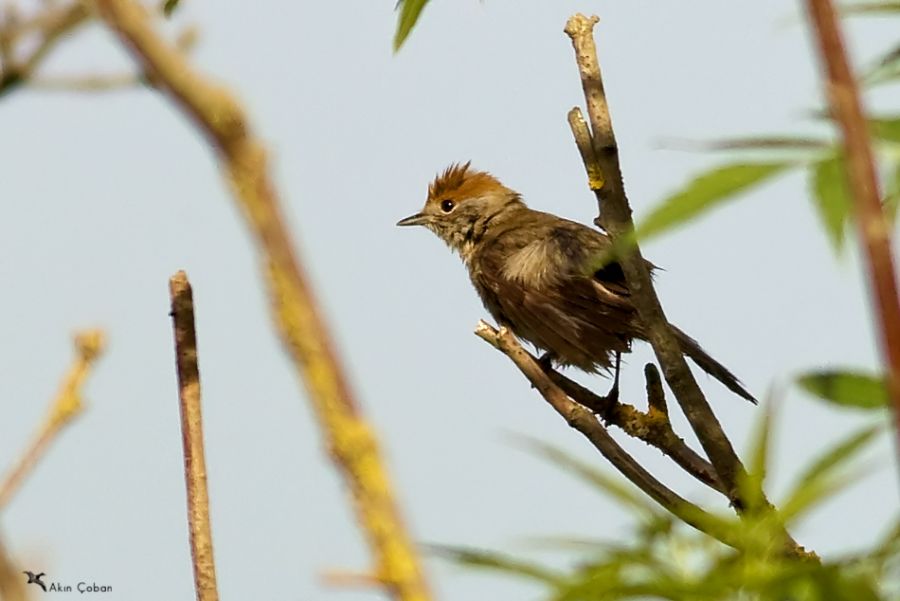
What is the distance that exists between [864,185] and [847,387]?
51 cm

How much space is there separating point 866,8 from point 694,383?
2.03m

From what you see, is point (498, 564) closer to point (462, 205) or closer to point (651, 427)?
point (651, 427)

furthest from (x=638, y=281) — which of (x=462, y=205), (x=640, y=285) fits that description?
(x=462, y=205)

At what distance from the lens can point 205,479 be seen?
79.0 inches

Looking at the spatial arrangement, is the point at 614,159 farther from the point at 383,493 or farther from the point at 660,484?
the point at 383,493

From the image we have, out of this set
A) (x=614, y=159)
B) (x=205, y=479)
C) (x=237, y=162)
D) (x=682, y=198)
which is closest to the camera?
(x=237, y=162)

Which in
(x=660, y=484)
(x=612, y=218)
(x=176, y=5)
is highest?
(x=612, y=218)

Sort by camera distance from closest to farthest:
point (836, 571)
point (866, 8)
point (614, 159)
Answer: point (836, 571), point (866, 8), point (614, 159)

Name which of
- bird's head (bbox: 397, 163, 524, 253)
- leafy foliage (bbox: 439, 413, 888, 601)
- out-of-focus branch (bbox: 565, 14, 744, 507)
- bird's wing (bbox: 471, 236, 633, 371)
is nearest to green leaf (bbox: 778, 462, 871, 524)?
leafy foliage (bbox: 439, 413, 888, 601)

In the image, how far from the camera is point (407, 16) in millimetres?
1691

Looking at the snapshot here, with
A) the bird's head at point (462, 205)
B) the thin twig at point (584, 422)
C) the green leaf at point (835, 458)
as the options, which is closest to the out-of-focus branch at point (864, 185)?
the green leaf at point (835, 458)

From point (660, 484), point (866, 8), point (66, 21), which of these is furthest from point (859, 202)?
point (660, 484)

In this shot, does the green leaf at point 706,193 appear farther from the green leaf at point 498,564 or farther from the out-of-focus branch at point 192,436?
the out-of-focus branch at point 192,436

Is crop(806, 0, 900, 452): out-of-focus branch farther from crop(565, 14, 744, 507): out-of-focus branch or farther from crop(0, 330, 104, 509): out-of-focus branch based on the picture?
crop(565, 14, 744, 507): out-of-focus branch
